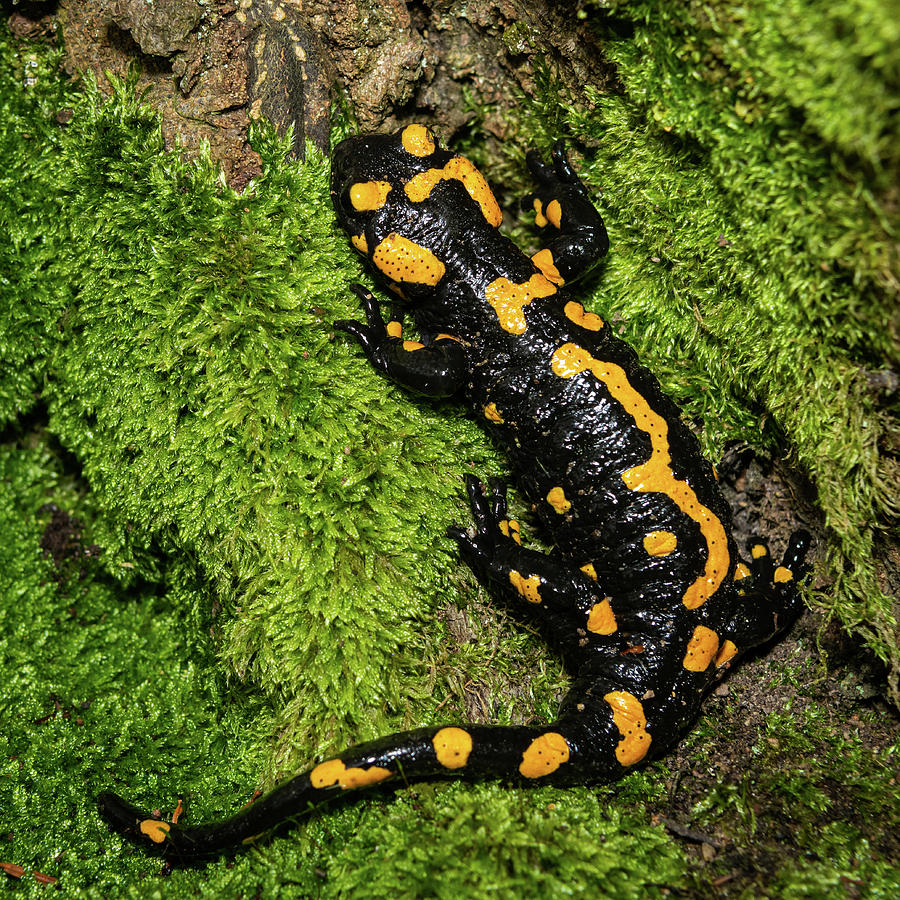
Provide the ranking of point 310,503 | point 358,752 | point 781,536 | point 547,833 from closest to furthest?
point 547,833 → point 358,752 → point 310,503 → point 781,536

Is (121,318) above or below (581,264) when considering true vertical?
below

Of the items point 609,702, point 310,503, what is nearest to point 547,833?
point 609,702

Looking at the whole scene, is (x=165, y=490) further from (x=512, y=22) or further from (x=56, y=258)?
(x=512, y=22)

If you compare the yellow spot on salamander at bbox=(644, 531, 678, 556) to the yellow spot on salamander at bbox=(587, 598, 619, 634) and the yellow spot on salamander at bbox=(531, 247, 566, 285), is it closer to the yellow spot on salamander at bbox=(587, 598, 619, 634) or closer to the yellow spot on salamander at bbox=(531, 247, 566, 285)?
the yellow spot on salamander at bbox=(587, 598, 619, 634)

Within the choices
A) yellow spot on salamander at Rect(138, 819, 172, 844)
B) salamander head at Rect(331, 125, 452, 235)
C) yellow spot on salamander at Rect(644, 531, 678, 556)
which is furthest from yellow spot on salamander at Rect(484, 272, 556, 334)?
yellow spot on salamander at Rect(138, 819, 172, 844)

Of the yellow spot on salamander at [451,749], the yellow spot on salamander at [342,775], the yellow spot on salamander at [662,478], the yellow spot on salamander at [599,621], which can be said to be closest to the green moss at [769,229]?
the yellow spot on salamander at [662,478]

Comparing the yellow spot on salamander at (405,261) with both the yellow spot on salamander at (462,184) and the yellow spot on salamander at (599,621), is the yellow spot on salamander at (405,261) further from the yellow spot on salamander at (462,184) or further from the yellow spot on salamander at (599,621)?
the yellow spot on salamander at (599,621)

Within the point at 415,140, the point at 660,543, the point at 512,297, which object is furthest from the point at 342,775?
the point at 415,140
